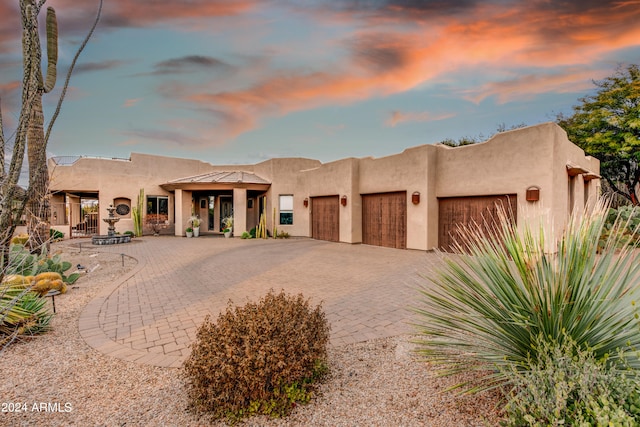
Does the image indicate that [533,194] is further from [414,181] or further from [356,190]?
[356,190]

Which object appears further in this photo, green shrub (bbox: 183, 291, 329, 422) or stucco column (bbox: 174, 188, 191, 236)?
stucco column (bbox: 174, 188, 191, 236)

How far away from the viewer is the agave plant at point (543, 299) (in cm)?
A: 190

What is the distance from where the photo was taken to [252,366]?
224 centimetres

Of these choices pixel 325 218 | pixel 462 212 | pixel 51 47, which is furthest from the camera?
pixel 325 218

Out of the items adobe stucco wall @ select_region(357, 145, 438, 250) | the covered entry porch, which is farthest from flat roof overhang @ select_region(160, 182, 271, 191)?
adobe stucco wall @ select_region(357, 145, 438, 250)

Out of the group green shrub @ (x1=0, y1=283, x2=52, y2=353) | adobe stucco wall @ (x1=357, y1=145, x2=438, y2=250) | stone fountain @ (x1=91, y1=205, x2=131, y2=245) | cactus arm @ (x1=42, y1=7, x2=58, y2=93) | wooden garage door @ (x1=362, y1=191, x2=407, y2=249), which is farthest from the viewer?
stone fountain @ (x1=91, y1=205, x2=131, y2=245)

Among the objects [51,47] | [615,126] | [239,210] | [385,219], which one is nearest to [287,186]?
[239,210]

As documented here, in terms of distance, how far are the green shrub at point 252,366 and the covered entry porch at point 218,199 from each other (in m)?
15.3

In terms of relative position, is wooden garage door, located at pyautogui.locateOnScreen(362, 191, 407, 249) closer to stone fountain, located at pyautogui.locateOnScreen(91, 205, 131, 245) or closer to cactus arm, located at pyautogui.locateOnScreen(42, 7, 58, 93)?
cactus arm, located at pyautogui.locateOnScreen(42, 7, 58, 93)

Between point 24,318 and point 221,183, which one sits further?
point 221,183

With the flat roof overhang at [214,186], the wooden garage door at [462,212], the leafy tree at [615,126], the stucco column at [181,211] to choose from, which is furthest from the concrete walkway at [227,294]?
the leafy tree at [615,126]

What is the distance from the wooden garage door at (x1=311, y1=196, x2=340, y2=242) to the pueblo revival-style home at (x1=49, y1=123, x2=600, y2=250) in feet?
0.19

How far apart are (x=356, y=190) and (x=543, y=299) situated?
11.8 metres

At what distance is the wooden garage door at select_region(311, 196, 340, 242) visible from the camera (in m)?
14.7
